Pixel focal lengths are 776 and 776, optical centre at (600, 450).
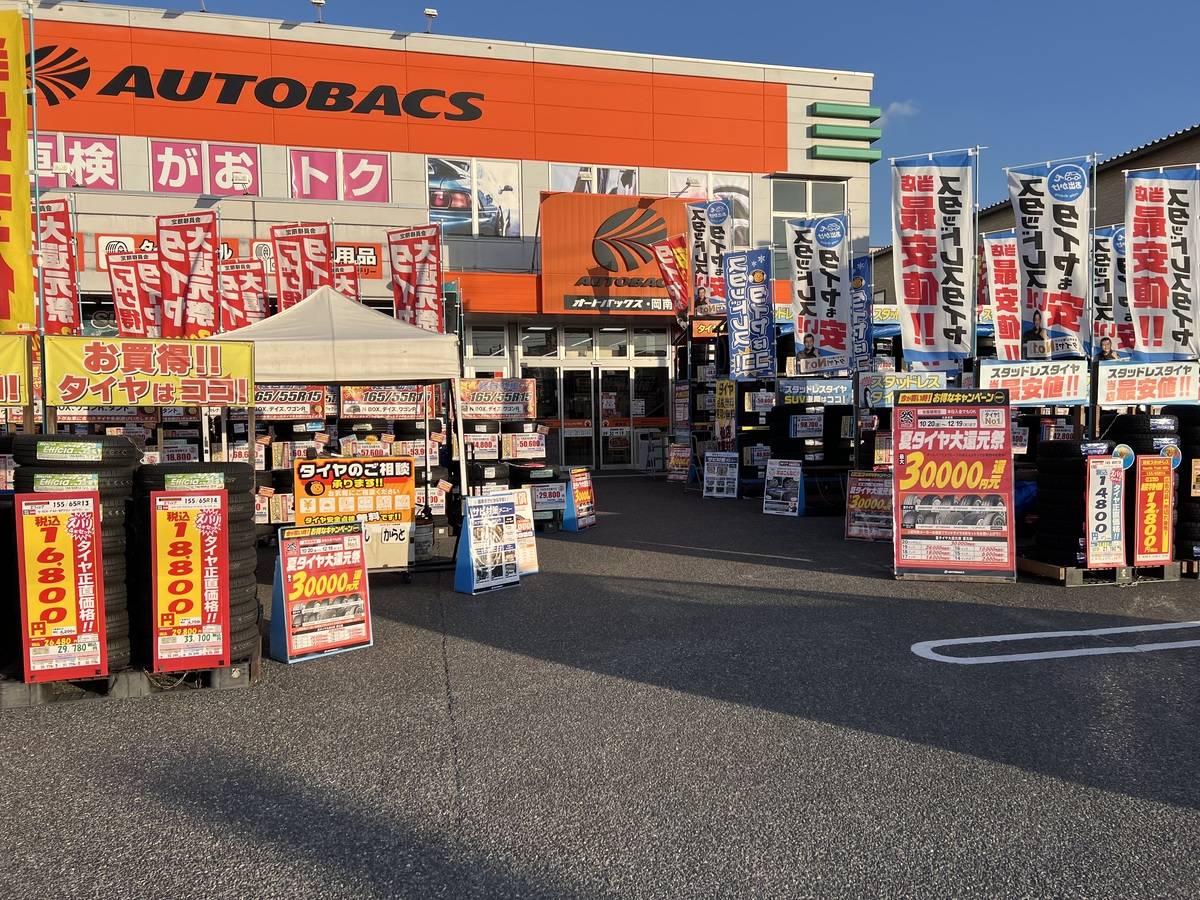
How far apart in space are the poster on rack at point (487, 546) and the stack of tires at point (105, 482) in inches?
127

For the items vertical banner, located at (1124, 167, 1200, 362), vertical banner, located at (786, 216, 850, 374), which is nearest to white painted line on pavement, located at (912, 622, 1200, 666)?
vertical banner, located at (1124, 167, 1200, 362)

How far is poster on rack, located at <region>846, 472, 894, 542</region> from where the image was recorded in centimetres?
1053

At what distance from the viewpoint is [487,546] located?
7.93 meters

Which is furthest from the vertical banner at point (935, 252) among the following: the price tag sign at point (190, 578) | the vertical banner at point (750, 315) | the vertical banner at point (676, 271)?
the vertical banner at point (676, 271)

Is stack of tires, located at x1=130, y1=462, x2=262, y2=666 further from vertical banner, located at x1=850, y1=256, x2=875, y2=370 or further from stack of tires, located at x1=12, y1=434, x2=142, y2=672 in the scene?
vertical banner, located at x1=850, y1=256, x2=875, y2=370

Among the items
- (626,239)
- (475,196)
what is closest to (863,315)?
(626,239)

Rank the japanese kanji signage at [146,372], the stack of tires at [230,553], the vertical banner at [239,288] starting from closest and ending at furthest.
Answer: the stack of tires at [230,553], the japanese kanji signage at [146,372], the vertical banner at [239,288]

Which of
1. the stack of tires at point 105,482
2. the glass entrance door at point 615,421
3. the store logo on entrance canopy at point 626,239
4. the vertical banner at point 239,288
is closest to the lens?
the stack of tires at point 105,482

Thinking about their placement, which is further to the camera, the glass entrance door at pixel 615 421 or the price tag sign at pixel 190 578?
the glass entrance door at pixel 615 421

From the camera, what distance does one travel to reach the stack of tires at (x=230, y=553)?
505cm

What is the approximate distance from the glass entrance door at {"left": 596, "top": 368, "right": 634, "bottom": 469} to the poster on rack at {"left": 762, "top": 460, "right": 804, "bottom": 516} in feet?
28.4

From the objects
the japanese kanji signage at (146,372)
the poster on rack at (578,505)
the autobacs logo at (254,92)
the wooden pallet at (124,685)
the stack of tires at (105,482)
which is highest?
the autobacs logo at (254,92)

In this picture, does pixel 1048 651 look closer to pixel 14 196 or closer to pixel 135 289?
pixel 14 196

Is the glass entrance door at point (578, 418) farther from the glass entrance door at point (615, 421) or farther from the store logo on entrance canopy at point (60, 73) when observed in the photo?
the store logo on entrance canopy at point (60, 73)
